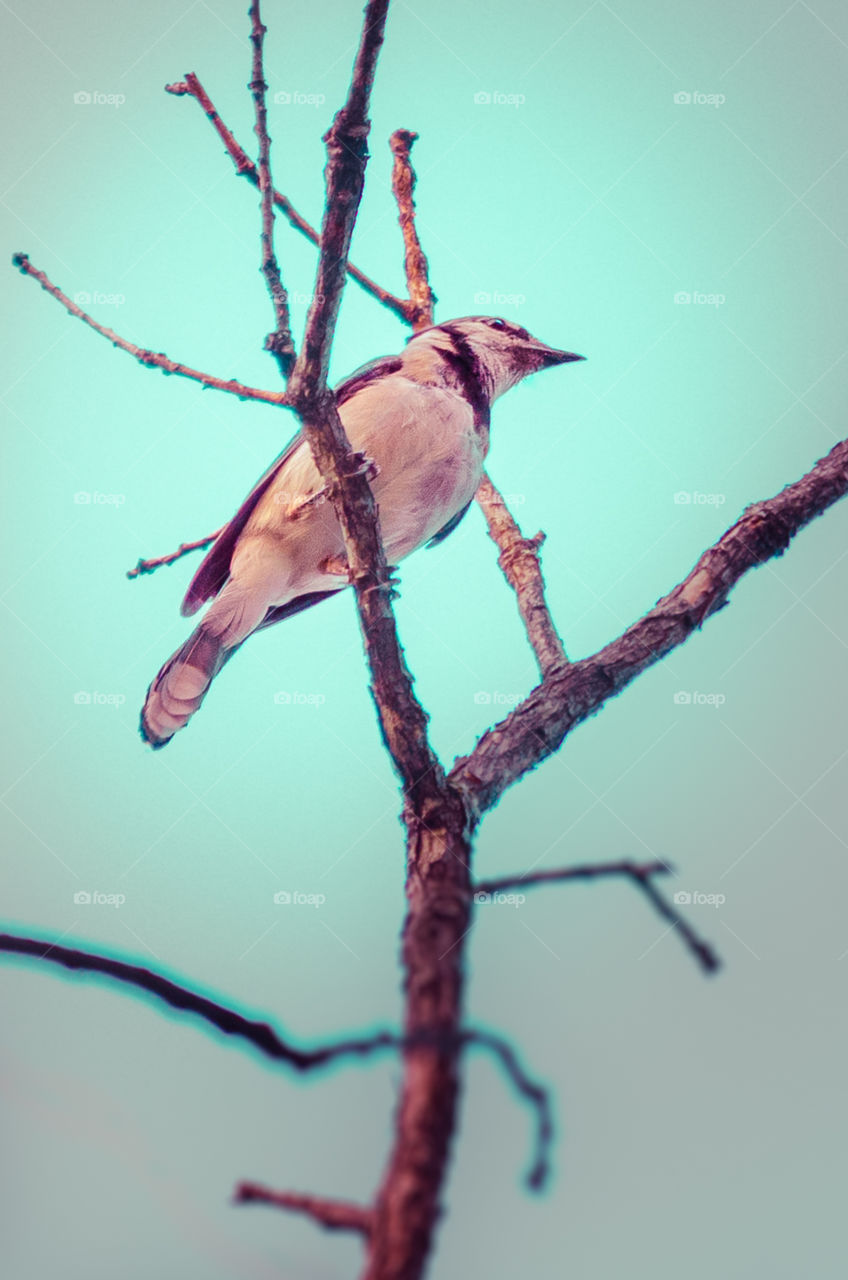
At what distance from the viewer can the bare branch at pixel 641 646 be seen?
247 cm

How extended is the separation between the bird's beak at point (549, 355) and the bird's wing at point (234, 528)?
0.84 metres

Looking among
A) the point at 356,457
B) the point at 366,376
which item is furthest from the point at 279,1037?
the point at 366,376

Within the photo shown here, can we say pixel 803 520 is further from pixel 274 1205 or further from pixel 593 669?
pixel 274 1205

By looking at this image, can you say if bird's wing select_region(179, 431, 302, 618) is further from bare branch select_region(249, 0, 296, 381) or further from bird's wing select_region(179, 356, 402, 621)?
bare branch select_region(249, 0, 296, 381)

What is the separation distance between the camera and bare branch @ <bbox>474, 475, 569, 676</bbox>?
10.9 ft

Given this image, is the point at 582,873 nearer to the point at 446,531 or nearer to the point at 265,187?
the point at 265,187

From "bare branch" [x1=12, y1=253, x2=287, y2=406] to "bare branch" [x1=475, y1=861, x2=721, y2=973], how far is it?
1385 millimetres

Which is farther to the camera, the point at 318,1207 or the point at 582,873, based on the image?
the point at 582,873

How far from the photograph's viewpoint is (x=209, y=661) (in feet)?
13.9

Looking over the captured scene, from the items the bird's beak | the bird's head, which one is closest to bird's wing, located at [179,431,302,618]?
the bird's head

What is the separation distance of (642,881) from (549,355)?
3950 millimetres

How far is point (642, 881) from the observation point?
166 centimetres

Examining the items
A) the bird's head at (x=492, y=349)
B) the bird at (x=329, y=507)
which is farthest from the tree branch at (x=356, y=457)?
the bird's head at (x=492, y=349)

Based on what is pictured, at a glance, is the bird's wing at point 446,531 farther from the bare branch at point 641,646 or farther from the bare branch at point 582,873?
the bare branch at point 582,873
